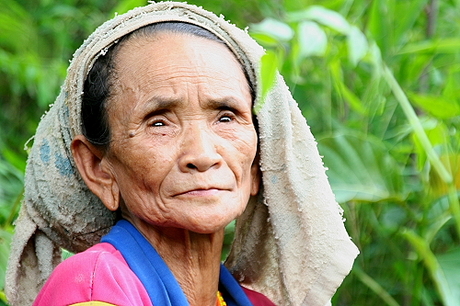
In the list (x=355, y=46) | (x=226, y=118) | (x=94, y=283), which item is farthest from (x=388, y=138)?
(x=94, y=283)

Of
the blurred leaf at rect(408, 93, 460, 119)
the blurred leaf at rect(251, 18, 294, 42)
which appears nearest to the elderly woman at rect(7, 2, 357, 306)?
the blurred leaf at rect(251, 18, 294, 42)

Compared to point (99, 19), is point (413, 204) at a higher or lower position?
lower

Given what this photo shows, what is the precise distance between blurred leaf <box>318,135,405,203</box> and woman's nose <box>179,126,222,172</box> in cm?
88

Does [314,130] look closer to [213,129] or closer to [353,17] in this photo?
[353,17]

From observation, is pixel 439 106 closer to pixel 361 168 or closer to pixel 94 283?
pixel 361 168

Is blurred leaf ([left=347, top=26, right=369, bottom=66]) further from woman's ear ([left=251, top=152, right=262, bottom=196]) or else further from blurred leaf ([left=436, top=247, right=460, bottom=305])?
blurred leaf ([left=436, top=247, right=460, bottom=305])

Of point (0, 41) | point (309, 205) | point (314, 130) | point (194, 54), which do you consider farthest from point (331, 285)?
point (0, 41)

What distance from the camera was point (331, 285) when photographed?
167 cm

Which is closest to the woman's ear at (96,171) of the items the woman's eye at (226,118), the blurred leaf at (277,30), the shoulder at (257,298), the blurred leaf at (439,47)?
the woman's eye at (226,118)

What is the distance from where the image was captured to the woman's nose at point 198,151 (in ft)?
4.83

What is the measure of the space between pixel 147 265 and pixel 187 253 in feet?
0.39

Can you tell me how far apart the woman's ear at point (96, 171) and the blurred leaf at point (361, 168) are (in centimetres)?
89

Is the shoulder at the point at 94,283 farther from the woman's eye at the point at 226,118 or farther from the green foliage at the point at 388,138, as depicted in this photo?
the green foliage at the point at 388,138

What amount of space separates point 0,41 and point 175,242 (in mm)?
2228
